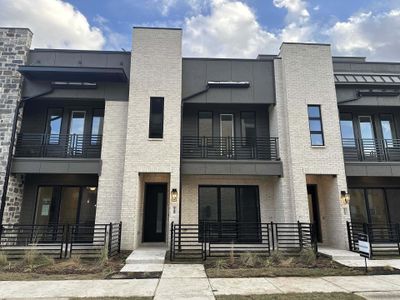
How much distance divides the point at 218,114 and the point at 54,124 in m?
7.97

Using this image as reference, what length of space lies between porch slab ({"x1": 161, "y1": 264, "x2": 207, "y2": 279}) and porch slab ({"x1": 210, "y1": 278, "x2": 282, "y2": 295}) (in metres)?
0.66

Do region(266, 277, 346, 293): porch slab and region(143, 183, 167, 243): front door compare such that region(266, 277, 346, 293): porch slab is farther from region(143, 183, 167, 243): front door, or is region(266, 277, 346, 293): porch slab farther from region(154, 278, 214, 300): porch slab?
region(143, 183, 167, 243): front door

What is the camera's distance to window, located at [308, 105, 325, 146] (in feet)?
34.8

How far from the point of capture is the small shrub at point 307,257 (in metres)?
7.88

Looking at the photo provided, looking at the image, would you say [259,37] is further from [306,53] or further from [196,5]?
[306,53]

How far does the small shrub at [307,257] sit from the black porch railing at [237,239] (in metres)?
0.35

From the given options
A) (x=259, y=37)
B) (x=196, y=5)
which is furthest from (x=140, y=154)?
(x=259, y=37)

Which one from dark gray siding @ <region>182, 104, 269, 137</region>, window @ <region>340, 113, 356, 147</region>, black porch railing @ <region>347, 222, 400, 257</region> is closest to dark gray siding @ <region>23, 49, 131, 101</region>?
dark gray siding @ <region>182, 104, 269, 137</region>


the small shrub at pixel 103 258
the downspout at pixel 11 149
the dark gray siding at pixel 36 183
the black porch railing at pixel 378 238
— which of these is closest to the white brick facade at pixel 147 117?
the small shrub at pixel 103 258

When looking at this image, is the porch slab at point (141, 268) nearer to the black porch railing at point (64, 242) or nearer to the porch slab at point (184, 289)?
the porch slab at point (184, 289)

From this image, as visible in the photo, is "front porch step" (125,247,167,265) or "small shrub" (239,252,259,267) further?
"front porch step" (125,247,167,265)

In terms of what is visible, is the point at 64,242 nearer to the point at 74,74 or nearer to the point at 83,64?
the point at 74,74

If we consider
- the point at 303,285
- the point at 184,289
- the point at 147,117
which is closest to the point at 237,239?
the point at 303,285

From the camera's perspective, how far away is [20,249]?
29.1 ft
